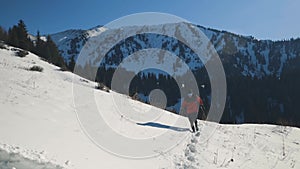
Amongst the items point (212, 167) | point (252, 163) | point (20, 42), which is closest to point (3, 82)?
point (212, 167)

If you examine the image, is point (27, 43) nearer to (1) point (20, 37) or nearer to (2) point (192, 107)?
(1) point (20, 37)

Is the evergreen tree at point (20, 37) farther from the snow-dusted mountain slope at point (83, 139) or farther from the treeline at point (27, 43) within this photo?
the snow-dusted mountain slope at point (83, 139)

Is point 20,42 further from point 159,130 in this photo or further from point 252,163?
point 252,163

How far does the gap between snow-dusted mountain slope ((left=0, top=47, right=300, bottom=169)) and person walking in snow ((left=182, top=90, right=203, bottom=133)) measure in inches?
21.4

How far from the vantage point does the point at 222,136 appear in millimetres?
11750

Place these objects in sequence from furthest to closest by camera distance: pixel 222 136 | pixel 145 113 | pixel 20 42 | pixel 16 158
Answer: pixel 20 42, pixel 145 113, pixel 222 136, pixel 16 158

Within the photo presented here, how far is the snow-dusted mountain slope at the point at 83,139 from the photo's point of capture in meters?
6.11

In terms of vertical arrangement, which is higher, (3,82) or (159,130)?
(3,82)

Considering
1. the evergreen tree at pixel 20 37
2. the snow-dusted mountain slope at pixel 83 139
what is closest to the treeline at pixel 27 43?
the evergreen tree at pixel 20 37

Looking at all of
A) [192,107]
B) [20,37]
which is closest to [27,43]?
[20,37]

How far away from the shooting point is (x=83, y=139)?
298 inches

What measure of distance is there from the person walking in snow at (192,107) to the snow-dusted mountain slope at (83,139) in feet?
1.78

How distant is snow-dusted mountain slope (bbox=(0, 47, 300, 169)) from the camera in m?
6.11

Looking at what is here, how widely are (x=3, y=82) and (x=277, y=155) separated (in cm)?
1034
